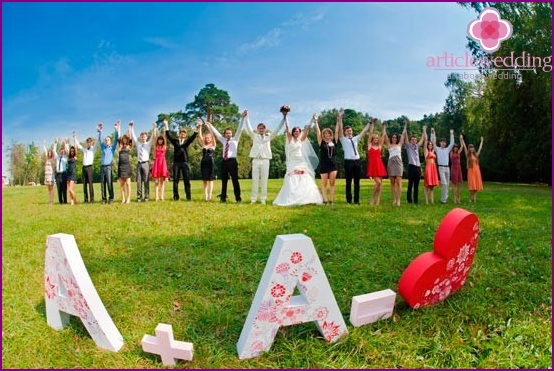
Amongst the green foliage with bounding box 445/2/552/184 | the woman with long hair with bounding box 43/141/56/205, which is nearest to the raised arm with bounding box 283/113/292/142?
the woman with long hair with bounding box 43/141/56/205

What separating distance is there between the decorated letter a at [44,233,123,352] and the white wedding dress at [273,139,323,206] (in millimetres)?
8157

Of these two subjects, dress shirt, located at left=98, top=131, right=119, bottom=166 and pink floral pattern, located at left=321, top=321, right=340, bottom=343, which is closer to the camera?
pink floral pattern, located at left=321, top=321, right=340, bottom=343

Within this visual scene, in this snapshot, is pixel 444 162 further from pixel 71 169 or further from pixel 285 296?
Answer: pixel 71 169

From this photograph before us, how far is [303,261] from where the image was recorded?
399cm

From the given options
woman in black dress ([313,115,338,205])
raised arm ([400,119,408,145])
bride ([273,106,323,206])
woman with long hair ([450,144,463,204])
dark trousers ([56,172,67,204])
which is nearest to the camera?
woman in black dress ([313,115,338,205])

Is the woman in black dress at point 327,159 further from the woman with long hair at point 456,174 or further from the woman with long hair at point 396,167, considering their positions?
the woman with long hair at point 456,174

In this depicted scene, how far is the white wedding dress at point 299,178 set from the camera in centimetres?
1237

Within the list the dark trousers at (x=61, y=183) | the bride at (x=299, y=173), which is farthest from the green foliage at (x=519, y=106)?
the dark trousers at (x=61, y=183)

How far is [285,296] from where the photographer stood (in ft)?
13.0

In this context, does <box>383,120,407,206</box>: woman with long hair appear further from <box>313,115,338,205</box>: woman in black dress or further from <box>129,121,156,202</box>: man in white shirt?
<box>129,121,156,202</box>: man in white shirt

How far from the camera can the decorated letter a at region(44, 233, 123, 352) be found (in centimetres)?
412

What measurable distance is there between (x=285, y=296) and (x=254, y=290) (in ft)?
4.86

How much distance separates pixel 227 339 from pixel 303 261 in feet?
3.97

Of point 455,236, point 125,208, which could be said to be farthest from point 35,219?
point 455,236
